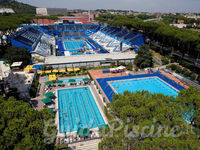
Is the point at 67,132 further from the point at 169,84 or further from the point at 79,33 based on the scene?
the point at 79,33

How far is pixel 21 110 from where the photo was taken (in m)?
10.9

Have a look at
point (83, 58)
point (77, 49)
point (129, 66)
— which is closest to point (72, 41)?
point (77, 49)

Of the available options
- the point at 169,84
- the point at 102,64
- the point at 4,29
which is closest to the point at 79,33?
the point at 4,29

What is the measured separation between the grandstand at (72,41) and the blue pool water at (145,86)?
16.4 metres

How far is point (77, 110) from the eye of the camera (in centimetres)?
2022

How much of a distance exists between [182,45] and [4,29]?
43492 mm

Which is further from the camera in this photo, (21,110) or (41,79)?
(41,79)

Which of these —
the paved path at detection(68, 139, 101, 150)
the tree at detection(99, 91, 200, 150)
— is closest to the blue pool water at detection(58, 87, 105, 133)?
the paved path at detection(68, 139, 101, 150)

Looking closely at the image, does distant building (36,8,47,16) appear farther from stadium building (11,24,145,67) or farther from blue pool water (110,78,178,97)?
blue pool water (110,78,178,97)

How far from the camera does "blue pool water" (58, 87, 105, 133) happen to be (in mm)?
17719

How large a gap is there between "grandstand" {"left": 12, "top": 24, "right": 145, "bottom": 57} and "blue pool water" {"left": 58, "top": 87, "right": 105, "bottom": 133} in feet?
57.8

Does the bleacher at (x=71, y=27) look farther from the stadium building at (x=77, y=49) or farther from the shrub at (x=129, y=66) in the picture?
the shrub at (x=129, y=66)

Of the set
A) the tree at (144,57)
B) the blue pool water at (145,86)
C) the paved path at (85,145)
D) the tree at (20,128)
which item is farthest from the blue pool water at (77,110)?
the tree at (144,57)

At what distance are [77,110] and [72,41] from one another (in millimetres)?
44873
